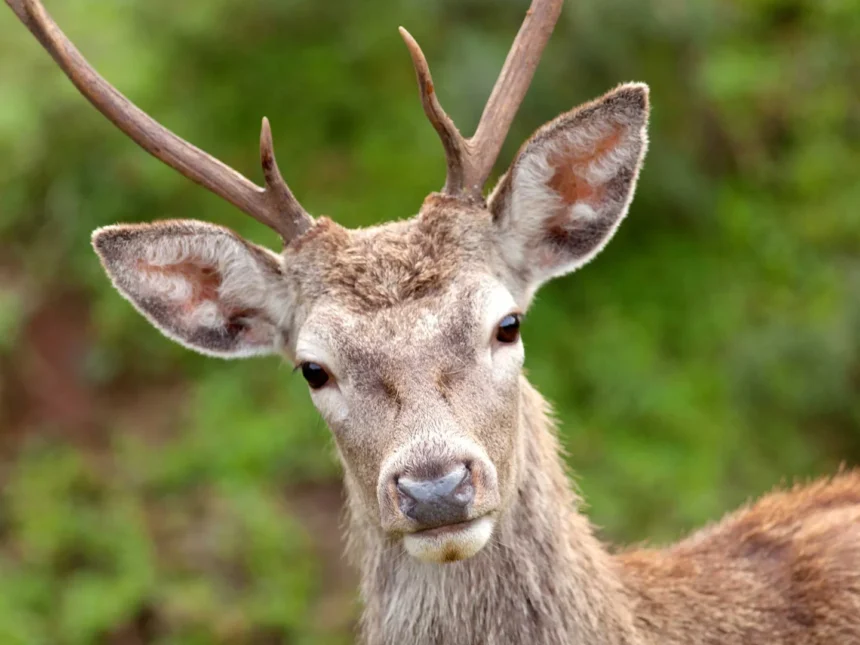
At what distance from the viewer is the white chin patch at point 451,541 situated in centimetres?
282

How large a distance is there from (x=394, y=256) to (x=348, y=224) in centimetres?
448

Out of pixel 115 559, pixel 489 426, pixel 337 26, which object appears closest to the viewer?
pixel 489 426

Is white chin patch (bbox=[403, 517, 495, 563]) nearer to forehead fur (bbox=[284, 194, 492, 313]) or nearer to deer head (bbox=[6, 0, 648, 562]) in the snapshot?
deer head (bbox=[6, 0, 648, 562])

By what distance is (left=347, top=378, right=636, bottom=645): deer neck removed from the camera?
317 centimetres

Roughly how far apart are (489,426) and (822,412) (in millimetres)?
3671

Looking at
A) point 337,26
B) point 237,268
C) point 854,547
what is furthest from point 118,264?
point 337,26

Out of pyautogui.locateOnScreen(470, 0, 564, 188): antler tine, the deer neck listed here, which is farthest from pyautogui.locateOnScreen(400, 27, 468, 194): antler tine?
the deer neck

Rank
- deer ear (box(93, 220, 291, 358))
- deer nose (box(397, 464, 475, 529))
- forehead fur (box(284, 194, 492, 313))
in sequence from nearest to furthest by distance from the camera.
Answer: deer nose (box(397, 464, 475, 529)), forehead fur (box(284, 194, 492, 313)), deer ear (box(93, 220, 291, 358))

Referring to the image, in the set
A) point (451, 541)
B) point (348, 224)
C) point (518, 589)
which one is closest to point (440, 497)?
point (451, 541)

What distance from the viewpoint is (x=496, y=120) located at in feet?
11.3

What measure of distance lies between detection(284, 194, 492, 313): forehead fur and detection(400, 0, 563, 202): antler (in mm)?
71

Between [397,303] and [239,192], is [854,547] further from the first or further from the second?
[239,192]

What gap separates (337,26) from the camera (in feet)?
27.9

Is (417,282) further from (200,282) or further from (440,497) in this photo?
(200,282)
